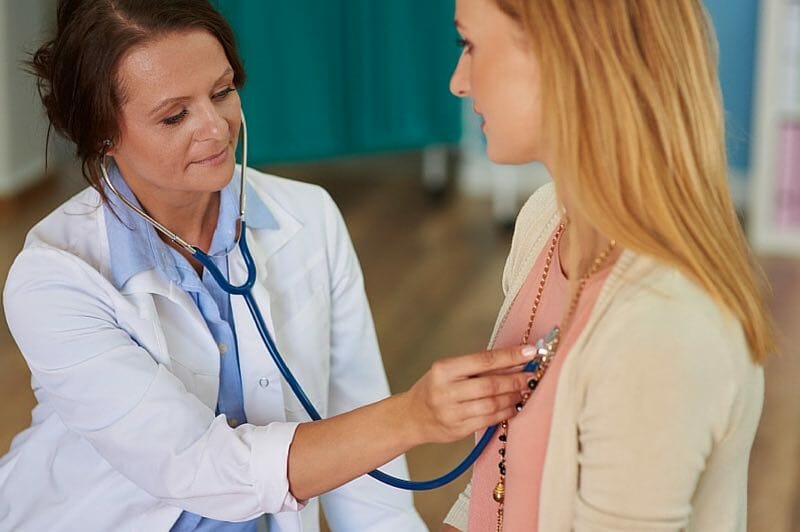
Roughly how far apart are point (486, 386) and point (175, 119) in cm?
58

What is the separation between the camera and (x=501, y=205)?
4020 millimetres

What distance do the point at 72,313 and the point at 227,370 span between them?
0.74 feet

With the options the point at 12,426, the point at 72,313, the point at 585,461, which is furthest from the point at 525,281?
the point at 12,426

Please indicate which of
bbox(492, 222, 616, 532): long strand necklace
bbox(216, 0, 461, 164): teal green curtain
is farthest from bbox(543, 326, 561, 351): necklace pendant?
bbox(216, 0, 461, 164): teal green curtain

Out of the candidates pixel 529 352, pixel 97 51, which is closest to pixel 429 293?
pixel 97 51

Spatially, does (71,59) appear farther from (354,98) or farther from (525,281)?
(354,98)

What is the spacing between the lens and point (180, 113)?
159cm

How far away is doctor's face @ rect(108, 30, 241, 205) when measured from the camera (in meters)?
1.57

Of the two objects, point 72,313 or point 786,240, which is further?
point 786,240

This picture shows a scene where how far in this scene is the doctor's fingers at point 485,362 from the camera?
1264 millimetres

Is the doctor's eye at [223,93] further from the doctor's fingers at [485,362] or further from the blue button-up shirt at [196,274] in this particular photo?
the doctor's fingers at [485,362]

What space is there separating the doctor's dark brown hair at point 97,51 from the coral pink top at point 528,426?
0.54 metres

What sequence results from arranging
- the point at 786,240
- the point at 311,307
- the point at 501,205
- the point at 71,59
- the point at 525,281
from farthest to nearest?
the point at 501,205
the point at 786,240
the point at 311,307
the point at 71,59
the point at 525,281

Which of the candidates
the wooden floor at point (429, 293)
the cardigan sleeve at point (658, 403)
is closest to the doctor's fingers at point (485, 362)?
the cardigan sleeve at point (658, 403)
